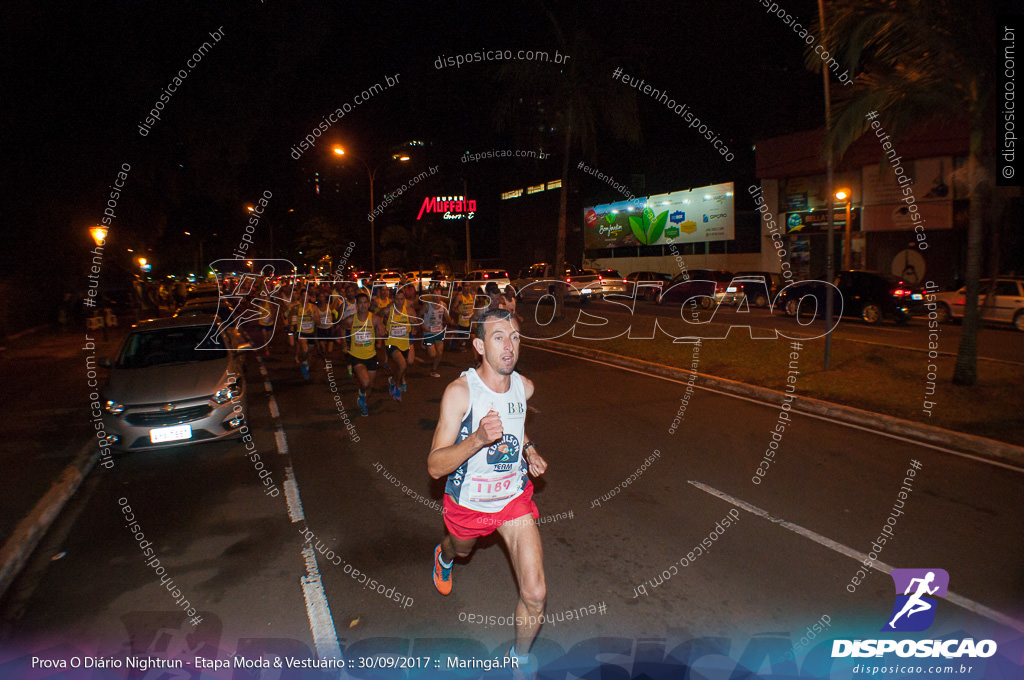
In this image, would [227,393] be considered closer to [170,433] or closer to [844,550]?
[170,433]

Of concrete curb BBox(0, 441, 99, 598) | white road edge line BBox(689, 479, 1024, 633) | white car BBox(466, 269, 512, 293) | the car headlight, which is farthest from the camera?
white car BBox(466, 269, 512, 293)

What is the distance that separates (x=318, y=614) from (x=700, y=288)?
88.5 ft

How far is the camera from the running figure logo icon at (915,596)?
3.95 metres

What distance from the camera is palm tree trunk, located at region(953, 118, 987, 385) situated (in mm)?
9586

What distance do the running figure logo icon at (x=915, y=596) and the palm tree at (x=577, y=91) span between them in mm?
17837

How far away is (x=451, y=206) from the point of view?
5803cm

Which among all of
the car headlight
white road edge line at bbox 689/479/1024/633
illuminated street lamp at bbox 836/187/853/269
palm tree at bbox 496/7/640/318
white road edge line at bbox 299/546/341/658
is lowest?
white road edge line at bbox 689/479/1024/633

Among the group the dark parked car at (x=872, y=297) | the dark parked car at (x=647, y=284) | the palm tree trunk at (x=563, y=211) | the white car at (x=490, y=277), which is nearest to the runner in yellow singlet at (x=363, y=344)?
the palm tree trunk at (x=563, y=211)

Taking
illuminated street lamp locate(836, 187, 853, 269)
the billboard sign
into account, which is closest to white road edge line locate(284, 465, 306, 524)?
illuminated street lamp locate(836, 187, 853, 269)

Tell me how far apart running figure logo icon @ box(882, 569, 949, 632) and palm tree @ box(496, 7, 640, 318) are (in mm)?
17837

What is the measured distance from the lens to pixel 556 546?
5.09 m

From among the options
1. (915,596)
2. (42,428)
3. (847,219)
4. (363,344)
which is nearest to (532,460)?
(915,596)

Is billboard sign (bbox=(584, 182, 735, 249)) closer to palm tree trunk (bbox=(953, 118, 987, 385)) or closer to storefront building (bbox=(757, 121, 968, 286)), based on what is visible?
storefront building (bbox=(757, 121, 968, 286))

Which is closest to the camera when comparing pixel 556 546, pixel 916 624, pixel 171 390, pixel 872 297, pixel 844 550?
pixel 916 624
